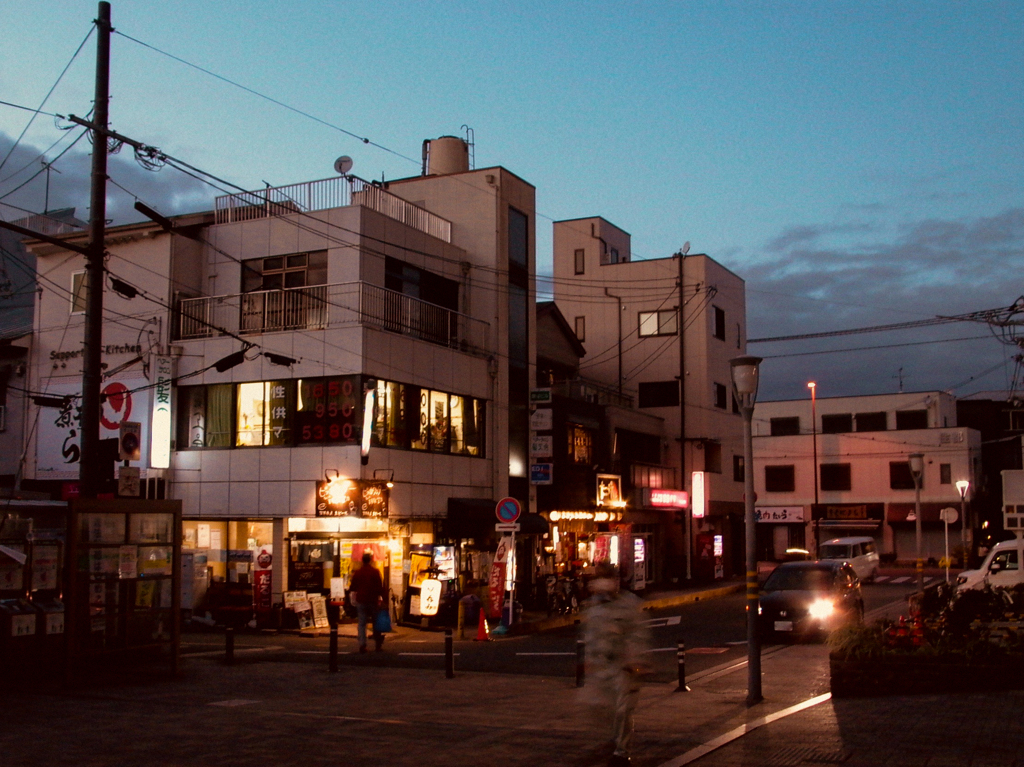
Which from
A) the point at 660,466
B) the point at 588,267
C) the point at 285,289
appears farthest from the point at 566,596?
the point at 588,267

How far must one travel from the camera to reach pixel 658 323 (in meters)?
45.7

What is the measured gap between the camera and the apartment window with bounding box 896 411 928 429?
65.3 meters

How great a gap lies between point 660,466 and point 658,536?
3001 mm

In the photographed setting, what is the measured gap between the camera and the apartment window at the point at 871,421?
6631cm

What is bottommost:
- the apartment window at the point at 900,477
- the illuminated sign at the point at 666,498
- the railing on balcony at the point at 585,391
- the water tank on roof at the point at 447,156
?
the illuminated sign at the point at 666,498

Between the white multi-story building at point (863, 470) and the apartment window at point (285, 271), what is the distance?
40.7 metres

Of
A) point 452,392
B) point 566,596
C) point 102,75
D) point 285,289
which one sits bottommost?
point 566,596

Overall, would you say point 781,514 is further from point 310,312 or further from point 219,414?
point 219,414

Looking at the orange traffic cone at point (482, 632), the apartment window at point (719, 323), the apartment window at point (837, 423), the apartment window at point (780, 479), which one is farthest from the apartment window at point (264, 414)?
the apartment window at point (837, 423)

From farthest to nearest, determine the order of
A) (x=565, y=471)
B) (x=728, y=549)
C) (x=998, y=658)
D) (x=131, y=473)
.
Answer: (x=728, y=549) → (x=565, y=471) → (x=131, y=473) → (x=998, y=658)

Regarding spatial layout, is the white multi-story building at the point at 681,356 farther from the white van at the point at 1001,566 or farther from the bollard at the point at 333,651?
the bollard at the point at 333,651

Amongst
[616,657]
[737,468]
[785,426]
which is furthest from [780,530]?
[616,657]

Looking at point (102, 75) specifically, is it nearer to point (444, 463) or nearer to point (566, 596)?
point (444, 463)

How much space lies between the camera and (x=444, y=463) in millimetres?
27594
